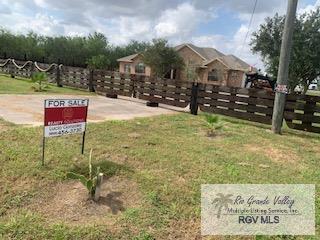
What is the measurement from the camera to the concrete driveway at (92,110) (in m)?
8.34

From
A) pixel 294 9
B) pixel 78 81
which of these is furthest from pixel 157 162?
pixel 78 81

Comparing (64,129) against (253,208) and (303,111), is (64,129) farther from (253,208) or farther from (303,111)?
(303,111)

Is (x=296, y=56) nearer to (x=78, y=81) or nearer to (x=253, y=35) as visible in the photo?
(x=253, y=35)

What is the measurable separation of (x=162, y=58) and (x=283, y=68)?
96.8ft

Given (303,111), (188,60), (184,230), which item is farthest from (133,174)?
(188,60)

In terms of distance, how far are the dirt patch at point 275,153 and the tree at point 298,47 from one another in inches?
859

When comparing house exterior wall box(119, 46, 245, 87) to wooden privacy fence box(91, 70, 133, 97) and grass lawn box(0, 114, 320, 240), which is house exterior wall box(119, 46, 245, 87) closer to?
Answer: wooden privacy fence box(91, 70, 133, 97)

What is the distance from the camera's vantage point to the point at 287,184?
485 centimetres

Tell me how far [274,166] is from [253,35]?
2552cm

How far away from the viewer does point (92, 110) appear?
34.1 feet

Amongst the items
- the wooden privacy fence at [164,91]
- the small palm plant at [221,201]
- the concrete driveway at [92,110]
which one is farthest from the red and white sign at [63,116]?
the wooden privacy fence at [164,91]

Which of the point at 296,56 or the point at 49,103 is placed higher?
the point at 296,56

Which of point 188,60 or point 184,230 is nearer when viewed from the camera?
point 184,230

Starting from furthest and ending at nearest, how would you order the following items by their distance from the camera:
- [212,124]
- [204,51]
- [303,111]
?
[204,51], [303,111], [212,124]
